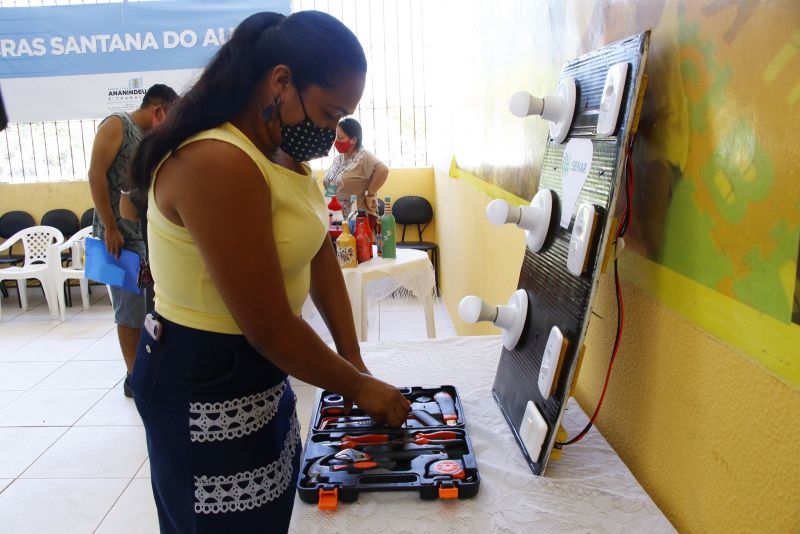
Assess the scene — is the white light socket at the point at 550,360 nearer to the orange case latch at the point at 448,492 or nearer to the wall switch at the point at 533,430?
the wall switch at the point at 533,430

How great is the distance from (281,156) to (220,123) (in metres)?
0.15

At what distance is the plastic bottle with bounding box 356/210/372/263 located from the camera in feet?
9.42

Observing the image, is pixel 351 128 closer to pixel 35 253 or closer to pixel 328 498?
→ pixel 35 253

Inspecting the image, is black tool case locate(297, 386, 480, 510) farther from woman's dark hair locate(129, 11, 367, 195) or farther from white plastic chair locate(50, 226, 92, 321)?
white plastic chair locate(50, 226, 92, 321)

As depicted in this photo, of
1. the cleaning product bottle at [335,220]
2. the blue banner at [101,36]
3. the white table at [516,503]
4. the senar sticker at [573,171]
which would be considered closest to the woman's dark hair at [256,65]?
the senar sticker at [573,171]

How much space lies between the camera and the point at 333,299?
1.22 m

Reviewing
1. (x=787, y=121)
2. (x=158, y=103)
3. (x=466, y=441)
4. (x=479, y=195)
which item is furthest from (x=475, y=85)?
(x=787, y=121)

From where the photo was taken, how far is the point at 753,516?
0.65m

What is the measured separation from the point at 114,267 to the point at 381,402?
2.04m

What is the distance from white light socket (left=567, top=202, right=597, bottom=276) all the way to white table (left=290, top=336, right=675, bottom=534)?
303 millimetres

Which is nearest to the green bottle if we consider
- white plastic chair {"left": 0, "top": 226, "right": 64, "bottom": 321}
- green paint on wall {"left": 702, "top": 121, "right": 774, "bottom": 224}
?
green paint on wall {"left": 702, "top": 121, "right": 774, "bottom": 224}

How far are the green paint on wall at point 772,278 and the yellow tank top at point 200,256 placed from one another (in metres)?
0.59

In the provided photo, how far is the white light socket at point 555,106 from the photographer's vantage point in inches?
36.7

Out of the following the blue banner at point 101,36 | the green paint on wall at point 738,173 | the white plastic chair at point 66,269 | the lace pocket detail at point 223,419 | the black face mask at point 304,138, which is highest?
the blue banner at point 101,36
